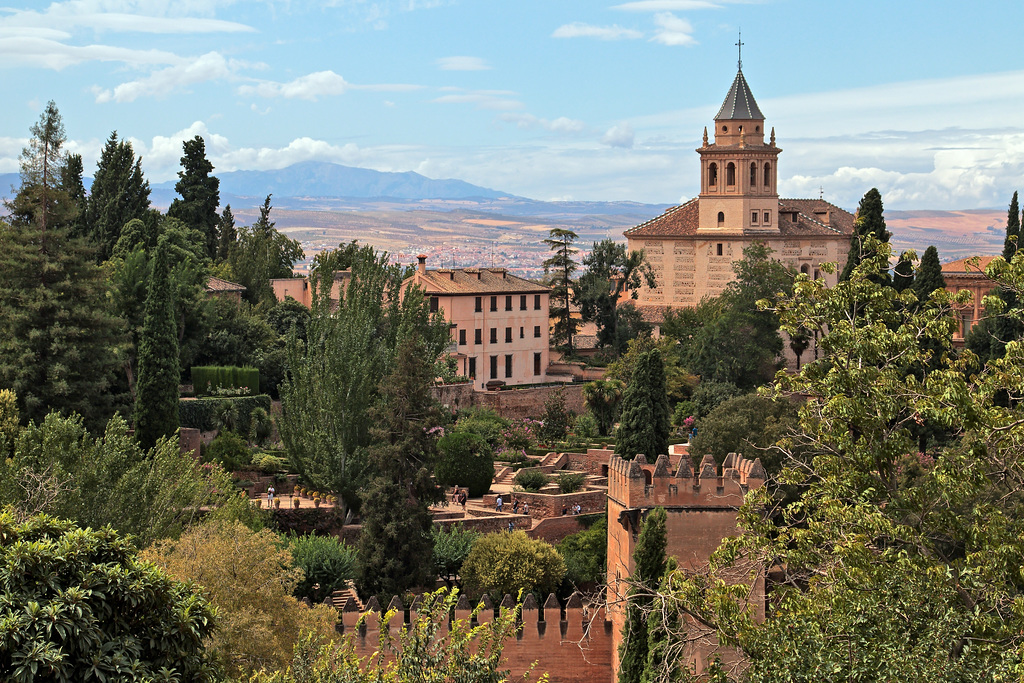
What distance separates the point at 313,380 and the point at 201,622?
24179 mm

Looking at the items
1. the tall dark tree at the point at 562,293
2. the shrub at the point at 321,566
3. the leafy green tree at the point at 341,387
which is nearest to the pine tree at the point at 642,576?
the shrub at the point at 321,566

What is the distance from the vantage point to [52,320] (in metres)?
40.0

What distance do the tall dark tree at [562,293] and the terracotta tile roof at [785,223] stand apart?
9.34 m

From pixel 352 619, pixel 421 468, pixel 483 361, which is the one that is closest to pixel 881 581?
pixel 352 619

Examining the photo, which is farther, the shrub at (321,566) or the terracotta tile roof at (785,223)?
the terracotta tile roof at (785,223)

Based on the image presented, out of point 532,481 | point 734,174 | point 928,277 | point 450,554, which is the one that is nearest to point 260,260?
point 734,174

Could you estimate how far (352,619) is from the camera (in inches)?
1088

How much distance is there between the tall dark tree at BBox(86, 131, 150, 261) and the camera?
187ft

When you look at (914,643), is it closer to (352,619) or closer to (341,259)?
(352,619)

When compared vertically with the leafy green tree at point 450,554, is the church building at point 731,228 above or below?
above

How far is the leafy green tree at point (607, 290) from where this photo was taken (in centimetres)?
6844

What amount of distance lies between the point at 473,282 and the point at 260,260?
12.3 m

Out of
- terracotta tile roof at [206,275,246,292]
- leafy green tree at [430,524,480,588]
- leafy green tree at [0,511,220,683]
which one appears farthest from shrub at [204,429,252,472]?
A: leafy green tree at [0,511,220,683]

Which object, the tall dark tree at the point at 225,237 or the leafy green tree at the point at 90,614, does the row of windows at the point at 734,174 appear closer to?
the tall dark tree at the point at 225,237
